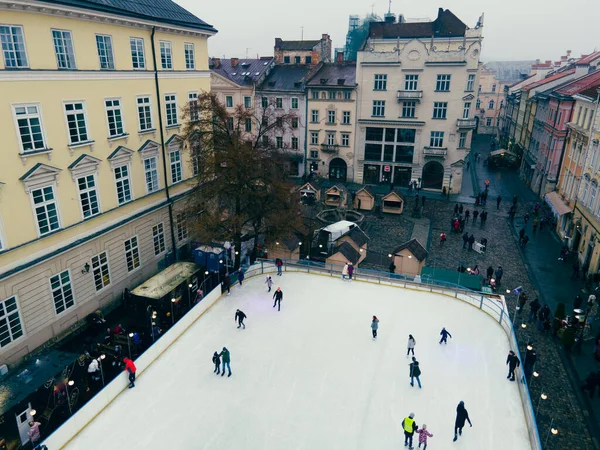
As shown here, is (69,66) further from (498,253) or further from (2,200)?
(498,253)

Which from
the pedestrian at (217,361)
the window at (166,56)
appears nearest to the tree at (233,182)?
the window at (166,56)

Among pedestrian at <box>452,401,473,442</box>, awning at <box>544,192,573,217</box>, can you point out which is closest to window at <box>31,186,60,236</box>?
pedestrian at <box>452,401,473,442</box>

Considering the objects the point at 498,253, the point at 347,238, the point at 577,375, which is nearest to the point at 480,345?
the point at 577,375

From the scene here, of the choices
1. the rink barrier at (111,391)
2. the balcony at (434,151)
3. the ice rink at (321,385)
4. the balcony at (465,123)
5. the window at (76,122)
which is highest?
the window at (76,122)

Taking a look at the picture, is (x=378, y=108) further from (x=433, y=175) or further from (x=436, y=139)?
(x=433, y=175)

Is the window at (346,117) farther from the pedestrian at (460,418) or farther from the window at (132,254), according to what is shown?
the pedestrian at (460,418)

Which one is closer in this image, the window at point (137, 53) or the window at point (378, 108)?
the window at point (137, 53)

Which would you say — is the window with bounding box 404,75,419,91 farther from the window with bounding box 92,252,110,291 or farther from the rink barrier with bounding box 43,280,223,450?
the window with bounding box 92,252,110,291
